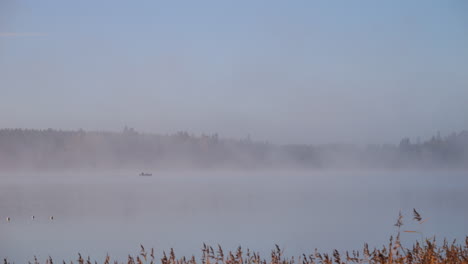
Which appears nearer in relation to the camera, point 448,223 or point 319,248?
point 319,248

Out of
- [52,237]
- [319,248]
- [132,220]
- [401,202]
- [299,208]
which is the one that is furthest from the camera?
[401,202]

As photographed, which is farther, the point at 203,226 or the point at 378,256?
the point at 203,226

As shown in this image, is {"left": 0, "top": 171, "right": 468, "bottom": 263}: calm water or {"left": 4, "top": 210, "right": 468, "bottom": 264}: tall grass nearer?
{"left": 4, "top": 210, "right": 468, "bottom": 264}: tall grass

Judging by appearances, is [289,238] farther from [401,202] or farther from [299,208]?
[401,202]

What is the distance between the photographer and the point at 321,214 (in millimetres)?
26828

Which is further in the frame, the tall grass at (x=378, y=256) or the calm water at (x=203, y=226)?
the calm water at (x=203, y=226)

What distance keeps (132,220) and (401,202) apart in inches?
651

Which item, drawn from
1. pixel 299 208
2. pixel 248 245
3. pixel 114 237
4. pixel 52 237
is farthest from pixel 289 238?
pixel 299 208

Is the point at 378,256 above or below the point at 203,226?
below

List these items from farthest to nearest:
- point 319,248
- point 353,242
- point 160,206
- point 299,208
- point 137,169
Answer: point 137,169
point 160,206
point 299,208
point 353,242
point 319,248

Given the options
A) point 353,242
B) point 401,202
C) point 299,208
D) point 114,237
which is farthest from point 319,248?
point 401,202

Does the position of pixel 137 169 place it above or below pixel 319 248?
above

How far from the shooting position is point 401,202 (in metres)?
35.1

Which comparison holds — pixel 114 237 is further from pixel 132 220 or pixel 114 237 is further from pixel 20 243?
pixel 132 220
